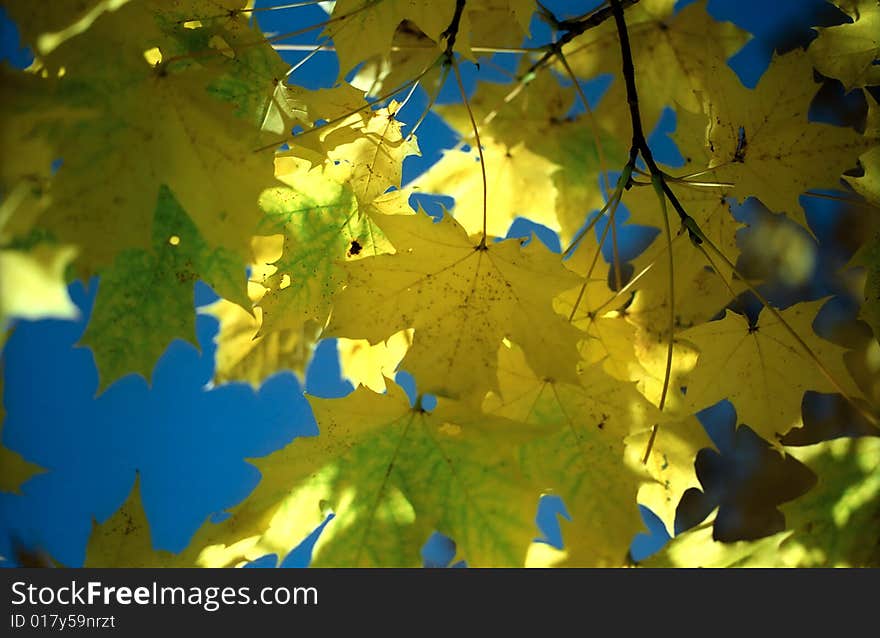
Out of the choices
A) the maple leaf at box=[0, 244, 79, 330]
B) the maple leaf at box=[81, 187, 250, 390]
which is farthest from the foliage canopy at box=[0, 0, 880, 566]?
the maple leaf at box=[0, 244, 79, 330]

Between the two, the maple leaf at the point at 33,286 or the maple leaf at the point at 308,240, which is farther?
the maple leaf at the point at 308,240

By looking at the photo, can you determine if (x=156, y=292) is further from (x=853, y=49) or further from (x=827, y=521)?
(x=853, y=49)

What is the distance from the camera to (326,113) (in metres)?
0.93

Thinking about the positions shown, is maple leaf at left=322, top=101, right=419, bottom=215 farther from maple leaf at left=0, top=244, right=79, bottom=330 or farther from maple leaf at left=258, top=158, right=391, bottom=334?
maple leaf at left=0, top=244, right=79, bottom=330

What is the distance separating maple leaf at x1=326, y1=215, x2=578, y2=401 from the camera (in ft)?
2.65

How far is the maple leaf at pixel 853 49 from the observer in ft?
3.31

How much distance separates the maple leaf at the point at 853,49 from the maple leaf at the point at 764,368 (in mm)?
326

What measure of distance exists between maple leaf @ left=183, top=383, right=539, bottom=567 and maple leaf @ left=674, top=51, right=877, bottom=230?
478 millimetres

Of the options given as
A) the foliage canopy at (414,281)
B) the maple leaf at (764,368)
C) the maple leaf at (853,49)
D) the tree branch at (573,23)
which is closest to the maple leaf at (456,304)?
the foliage canopy at (414,281)

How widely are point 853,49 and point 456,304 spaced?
0.68m

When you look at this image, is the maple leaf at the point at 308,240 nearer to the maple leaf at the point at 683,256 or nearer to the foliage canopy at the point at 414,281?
the foliage canopy at the point at 414,281

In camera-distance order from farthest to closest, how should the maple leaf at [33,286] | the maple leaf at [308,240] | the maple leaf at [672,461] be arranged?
the maple leaf at [672,461], the maple leaf at [308,240], the maple leaf at [33,286]
